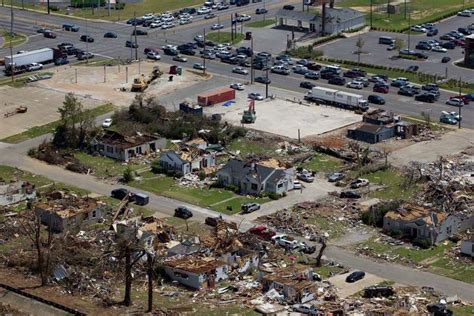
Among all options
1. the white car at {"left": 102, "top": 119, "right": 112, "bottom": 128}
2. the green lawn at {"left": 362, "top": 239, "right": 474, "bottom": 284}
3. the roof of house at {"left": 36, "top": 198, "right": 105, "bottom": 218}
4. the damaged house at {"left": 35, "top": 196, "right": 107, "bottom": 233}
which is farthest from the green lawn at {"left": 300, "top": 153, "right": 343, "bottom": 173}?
the white car at {"left": 102, "top": 119, "right": 112, "bottom": 128}

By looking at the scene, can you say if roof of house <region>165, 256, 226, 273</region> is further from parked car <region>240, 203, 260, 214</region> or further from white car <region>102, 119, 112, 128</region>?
white car <region>102, 119, 112, 128</region>

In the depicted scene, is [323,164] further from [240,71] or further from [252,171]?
[240,71]

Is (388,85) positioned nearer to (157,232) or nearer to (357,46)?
(357,46)

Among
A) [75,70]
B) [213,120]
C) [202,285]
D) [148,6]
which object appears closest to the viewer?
[202,285]

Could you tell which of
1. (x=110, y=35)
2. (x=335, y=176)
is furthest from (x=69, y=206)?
(x=110, y=35)

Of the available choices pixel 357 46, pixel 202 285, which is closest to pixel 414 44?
pixel 357 46

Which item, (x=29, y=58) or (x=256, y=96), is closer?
(x=256, y=96)

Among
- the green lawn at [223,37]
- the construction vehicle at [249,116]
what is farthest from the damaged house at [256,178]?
the green lawn at [223,37]
